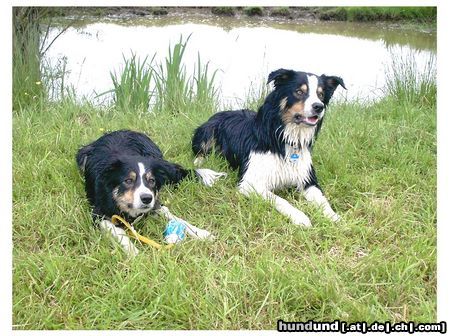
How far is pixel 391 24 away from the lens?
11.4 m

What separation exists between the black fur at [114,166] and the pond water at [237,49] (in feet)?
8.44

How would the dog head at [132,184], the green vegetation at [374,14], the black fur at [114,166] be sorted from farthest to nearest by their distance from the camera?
the green vegetation at [374,14], the black fur at [114,166], the dog head at [132,184]

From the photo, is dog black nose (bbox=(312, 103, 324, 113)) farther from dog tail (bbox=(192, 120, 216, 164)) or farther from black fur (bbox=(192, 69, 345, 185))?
dog tail (bbox=(192, 120, 216, 164))

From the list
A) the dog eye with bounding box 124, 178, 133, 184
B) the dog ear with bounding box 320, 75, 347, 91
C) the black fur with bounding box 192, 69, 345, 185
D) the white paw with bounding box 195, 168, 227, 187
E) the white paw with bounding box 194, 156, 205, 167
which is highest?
the dog ear with bounding box 320, 75, 347, 91

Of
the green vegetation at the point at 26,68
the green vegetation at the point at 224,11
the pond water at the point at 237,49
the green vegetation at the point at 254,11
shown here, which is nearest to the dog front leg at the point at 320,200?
the pond water at the point at 237,49

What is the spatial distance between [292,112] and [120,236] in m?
1.76

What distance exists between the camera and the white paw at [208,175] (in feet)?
14.6

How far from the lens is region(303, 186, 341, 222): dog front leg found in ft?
12.9

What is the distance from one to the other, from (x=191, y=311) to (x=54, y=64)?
5.56 m

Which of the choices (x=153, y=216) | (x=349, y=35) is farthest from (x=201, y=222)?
(x=349, y=35)

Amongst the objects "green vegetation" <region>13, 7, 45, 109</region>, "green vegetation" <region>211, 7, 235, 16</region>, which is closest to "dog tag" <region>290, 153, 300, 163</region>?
"green vegetation" <region>13, 7, 45, 109</region>

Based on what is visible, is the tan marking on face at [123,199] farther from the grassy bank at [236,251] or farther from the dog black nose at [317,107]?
the dog black nose at [317,107]

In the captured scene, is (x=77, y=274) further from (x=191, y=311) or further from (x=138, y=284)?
(x=191, y=311)

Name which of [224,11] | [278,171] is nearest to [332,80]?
[278,171]
